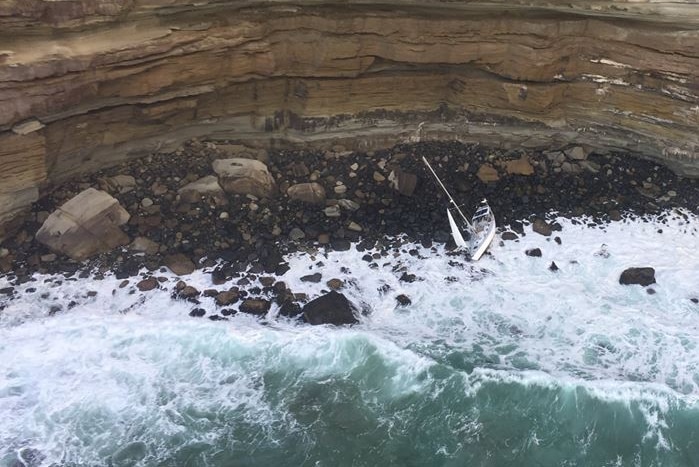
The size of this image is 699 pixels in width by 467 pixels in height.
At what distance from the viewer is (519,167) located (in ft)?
50.9

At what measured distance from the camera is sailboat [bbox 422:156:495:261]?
13469 mm

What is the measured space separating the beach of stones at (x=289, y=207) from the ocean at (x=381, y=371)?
0.38 metres

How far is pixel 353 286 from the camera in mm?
12742

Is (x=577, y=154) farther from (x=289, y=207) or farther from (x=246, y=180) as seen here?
(x=246, y=180)

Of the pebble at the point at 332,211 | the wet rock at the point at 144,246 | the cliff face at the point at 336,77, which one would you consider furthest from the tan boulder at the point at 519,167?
the wet rock at the point at 144,246

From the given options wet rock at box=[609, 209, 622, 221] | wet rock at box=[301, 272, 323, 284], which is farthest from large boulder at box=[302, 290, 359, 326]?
wet rock at box=[609, 209, 622, 221]

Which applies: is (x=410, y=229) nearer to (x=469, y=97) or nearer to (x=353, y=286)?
(x=353, y=286)

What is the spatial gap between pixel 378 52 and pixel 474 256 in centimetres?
543

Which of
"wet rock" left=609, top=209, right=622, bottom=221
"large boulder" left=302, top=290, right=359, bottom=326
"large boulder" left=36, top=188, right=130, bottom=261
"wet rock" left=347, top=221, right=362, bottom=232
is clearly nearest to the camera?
"large boulder" left=302, top=290, right=359, bottom=326

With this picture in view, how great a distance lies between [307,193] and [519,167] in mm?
5491

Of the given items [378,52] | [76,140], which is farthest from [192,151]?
[378,52]

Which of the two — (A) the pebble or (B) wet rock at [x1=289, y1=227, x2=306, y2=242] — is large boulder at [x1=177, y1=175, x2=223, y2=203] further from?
(A) the pebble

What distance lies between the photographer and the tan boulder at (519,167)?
15.4 m

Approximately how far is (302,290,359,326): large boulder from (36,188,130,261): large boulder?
455cm
